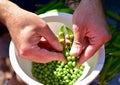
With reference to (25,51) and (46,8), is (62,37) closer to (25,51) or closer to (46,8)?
(25,51)

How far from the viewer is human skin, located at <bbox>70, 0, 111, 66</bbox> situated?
1.19 m

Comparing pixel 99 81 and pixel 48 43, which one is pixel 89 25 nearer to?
pixel 48 43

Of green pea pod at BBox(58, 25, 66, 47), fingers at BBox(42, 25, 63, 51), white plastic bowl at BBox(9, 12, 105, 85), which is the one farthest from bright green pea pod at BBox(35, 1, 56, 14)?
fingers at BBox(42, 25, 63, 51)

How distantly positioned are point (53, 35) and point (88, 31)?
141 mm

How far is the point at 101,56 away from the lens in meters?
1.28

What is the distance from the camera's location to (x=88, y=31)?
1.21 meters

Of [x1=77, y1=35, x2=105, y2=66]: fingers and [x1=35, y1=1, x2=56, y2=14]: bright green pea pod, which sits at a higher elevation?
[x1=77, y1=35, x2=105, y2=66]: fingers

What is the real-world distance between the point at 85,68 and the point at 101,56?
0.37ft

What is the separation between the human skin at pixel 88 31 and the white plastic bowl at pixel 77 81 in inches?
3.0

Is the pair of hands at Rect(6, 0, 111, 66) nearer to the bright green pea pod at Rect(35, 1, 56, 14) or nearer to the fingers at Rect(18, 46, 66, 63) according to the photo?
the fingers at Rect(18, 46, 66, 63)

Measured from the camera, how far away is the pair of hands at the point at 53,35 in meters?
1.14

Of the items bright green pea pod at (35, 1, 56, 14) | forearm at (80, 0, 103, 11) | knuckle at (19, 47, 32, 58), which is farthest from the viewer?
bright green pea pod at (35, 1, 56, 14)

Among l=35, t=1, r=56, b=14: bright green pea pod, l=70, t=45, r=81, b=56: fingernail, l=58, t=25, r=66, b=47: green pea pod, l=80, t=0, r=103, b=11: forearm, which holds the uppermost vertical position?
l=80, t=0, r=103, b=11: forearm

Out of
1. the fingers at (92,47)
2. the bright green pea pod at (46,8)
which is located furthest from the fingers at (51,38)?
the bright green pea pod at (46,8)
